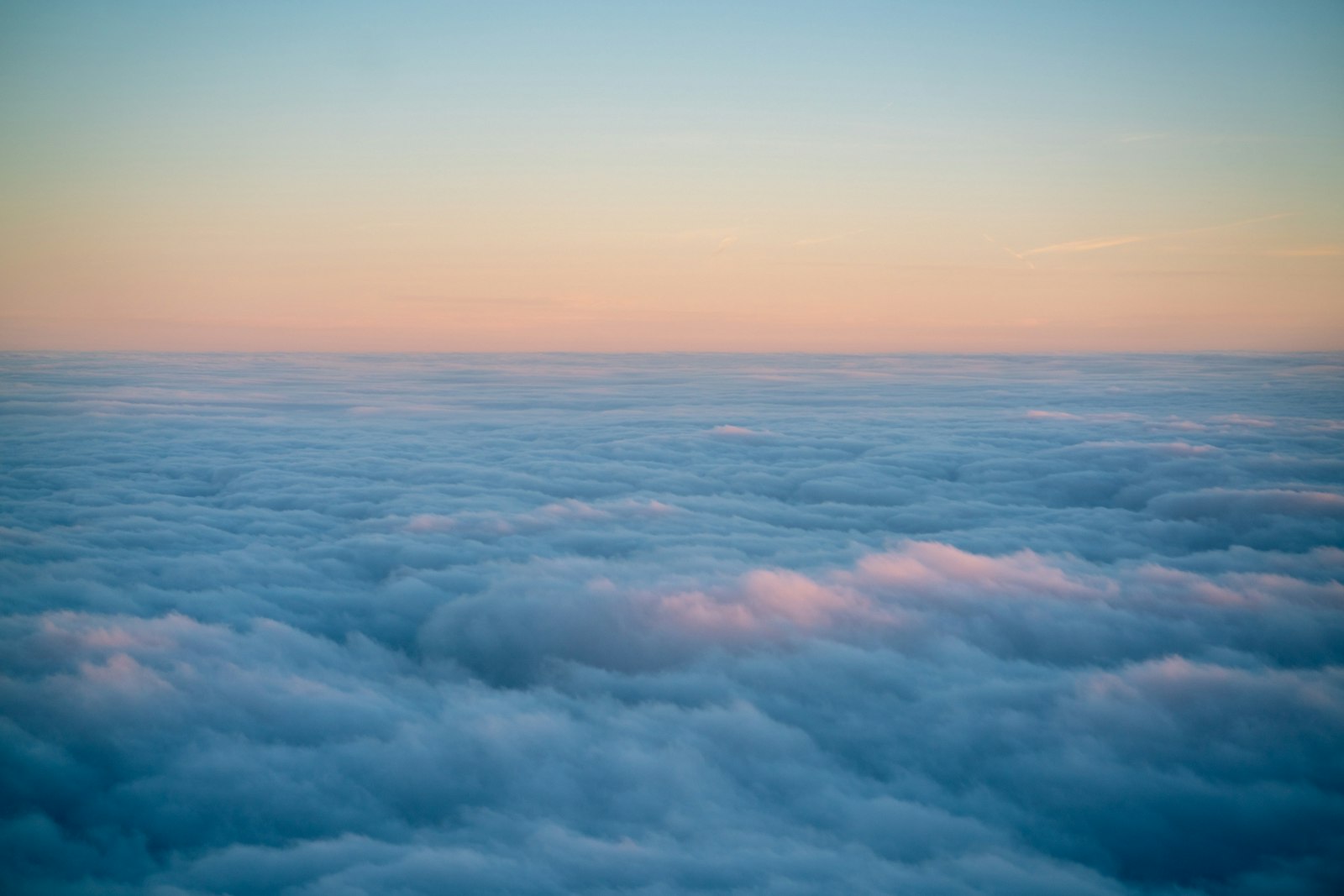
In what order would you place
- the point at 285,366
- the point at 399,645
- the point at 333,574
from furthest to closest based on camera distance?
the point at 285,366 < the point at 333,574 < the point at 399,645

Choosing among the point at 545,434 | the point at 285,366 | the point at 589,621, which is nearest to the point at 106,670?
the point at 589,621

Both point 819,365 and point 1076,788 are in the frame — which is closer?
point 1076,788

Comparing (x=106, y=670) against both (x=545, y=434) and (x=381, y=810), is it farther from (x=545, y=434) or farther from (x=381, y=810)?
(x=545, y=434)

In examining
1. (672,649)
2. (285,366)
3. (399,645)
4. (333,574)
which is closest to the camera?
(672,649)

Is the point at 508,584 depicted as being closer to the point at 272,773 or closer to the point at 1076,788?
the point at 272,773

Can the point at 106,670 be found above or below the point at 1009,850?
above

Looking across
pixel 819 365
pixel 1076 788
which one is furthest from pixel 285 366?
pixel 1076 788
